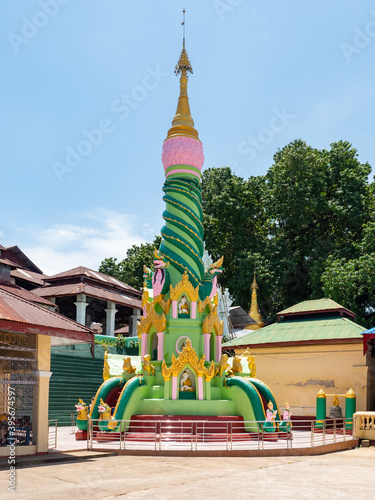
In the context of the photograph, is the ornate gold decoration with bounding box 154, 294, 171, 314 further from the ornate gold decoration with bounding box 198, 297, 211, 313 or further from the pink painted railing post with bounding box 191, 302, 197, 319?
the ornate gold decoration with bounding box 198, 297, 211, 313

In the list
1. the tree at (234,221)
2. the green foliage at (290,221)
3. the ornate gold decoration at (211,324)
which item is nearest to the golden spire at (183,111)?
the ornate gold decoration at (211,324)

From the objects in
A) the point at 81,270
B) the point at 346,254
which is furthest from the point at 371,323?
the point at 81,270

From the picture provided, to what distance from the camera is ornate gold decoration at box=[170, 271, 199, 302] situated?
19.7 metres

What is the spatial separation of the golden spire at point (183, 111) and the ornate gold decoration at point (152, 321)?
22.5ft

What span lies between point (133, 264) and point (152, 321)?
31355mm

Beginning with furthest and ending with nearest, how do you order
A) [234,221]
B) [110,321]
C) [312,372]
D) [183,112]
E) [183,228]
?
[234,221]
[110,321]
[312,372]
[183,112]
[183,228]

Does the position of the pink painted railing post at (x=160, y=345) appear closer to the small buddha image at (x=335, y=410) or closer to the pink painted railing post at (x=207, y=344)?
the pink painted railing post at (x=207, y=344)

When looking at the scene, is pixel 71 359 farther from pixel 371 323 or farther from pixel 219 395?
pixel 371 323

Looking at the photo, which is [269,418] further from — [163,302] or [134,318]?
[134,318]

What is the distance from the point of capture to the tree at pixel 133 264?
1923 inches

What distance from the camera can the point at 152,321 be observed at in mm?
19797

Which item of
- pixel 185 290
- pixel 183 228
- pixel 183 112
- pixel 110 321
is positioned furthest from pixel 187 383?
pixel 110 321

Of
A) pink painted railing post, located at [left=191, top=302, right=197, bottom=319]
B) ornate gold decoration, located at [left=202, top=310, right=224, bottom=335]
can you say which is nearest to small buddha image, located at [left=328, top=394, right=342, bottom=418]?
ornate gold decoration, located at [left=202, top=310, right=224, bottom=335]

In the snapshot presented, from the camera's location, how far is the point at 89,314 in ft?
148
